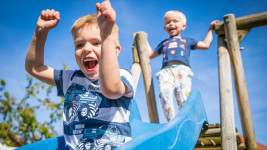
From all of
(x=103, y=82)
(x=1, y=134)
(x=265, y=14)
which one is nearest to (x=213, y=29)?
(x=265, y=14)

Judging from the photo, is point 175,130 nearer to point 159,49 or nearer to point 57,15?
point 57,15

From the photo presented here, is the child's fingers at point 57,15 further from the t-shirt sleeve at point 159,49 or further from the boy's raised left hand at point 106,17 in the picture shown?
the t-shirt sleeve at point 159,49

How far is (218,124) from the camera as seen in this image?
2463mm

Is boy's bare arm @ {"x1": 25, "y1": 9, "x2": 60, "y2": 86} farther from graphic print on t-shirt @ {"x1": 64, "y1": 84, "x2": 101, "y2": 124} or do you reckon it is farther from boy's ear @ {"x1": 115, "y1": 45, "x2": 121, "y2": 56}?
boy's ear @ {"x1": 115, "y1": 45, "x2": 121, "y2": 56}

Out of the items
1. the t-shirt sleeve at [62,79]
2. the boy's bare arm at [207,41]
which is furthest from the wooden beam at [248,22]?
the t-shirt sleeve at [62,79]

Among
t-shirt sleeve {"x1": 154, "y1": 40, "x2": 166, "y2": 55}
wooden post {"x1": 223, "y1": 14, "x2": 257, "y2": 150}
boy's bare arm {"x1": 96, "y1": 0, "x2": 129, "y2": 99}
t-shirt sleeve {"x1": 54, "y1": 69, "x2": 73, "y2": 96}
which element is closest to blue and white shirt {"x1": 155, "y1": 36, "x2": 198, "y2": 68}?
t-shirt sleeve {"x1": 154, "y1": 40, "x2": 166, "y2": 55}

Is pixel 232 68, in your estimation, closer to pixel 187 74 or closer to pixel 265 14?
pixel 187 74

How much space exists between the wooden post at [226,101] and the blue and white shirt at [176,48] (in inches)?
15.5

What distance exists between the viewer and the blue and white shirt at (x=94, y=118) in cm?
129

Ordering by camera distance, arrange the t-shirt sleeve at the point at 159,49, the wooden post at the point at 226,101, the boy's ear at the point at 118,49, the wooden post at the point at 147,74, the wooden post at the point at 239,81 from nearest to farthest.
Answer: the boy's ear at the point at 118,49
the wooden post at the point at 226,101
the wooden post at the point at 239,81
the wooden post at the point at 147,74
the t-shirt sleeve at the point at 159,49

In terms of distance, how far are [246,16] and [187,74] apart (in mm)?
1106

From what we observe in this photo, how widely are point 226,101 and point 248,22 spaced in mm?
1188

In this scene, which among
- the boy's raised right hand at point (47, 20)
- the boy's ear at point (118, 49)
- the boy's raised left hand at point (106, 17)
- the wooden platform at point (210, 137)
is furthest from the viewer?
the wooden platform at point (210, 137)

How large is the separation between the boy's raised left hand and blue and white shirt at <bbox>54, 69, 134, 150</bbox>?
0.34m
